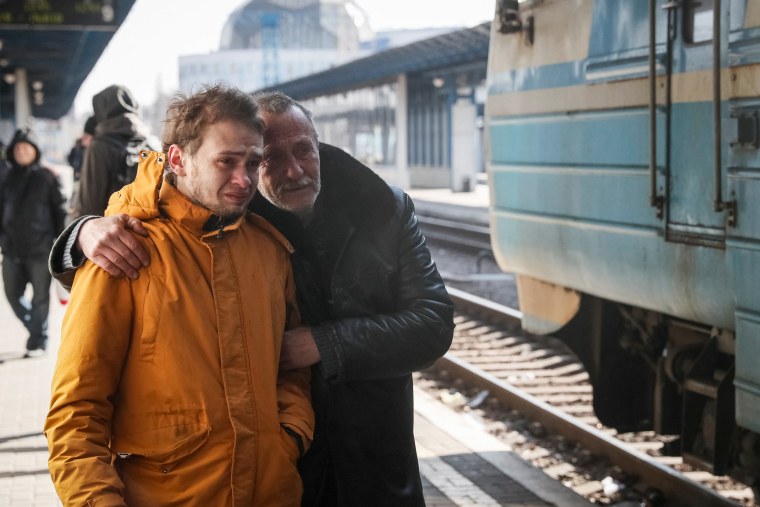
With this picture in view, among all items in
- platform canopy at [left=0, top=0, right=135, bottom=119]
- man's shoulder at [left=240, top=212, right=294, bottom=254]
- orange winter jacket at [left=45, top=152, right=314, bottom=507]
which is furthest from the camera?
platform canopy at [left=0, top=0, right=135, bottom=119]

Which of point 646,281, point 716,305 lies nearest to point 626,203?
point 646,281

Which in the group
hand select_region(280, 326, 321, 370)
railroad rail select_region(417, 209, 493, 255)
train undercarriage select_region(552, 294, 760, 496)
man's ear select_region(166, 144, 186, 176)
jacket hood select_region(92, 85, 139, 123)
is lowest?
railroad rail select_region(417, 209, 493, 255)

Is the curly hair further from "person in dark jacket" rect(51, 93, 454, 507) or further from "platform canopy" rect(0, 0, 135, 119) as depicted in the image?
"platform canopy" rect(0, 0, 135, 119)

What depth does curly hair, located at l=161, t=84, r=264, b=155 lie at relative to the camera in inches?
90.8

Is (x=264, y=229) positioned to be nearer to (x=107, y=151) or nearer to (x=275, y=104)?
(x=275, y=104)

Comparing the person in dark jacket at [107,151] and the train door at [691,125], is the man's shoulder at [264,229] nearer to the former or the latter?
the train door at [691,125]

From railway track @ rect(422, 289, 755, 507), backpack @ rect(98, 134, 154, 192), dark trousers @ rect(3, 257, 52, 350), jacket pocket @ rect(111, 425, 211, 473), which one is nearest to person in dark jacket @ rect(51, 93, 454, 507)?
jacket pocket @ rect(111, 425, 211, 473)

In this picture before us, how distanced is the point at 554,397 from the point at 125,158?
371 cm

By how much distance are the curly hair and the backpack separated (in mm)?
3122

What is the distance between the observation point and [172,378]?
2.25 metres

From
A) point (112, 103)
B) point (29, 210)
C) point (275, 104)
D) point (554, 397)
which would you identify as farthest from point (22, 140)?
point (275, 104)

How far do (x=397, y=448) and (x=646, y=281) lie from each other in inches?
88.5

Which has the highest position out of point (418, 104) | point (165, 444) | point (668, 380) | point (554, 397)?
point (418, 104)

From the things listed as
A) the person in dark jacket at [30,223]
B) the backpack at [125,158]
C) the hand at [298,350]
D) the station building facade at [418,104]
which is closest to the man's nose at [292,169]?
the hand at [298,350]
